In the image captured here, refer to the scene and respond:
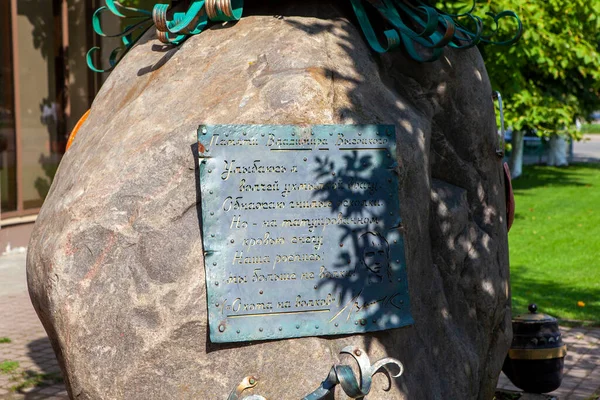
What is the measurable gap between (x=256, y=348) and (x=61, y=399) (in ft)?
9.13

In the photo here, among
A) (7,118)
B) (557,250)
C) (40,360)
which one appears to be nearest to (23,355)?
(40,360)

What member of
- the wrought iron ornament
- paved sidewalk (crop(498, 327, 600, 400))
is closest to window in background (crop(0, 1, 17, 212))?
paved sidewalk (crop(498, 327, 600, 400))

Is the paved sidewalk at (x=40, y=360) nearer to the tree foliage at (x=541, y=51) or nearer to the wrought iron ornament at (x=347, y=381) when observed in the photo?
the wrought iron ornament at (x=347, y=381)

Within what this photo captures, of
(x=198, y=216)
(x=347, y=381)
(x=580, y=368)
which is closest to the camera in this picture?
(x=347, y=381)

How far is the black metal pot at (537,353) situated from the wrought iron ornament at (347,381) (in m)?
2.46

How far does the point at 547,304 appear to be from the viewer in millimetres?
9375

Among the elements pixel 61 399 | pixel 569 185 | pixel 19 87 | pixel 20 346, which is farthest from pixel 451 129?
pixel 569 185

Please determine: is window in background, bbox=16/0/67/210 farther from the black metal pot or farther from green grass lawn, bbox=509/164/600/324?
the black metal pot

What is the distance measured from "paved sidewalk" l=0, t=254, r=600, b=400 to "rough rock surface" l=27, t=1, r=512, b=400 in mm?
1838

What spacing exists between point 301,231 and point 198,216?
0.49 m

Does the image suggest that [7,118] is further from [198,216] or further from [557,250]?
[198,216]

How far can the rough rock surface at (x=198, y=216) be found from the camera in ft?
13.0

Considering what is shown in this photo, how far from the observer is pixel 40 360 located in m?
7.28

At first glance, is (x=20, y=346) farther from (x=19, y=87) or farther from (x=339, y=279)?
(x=19, y=87)
